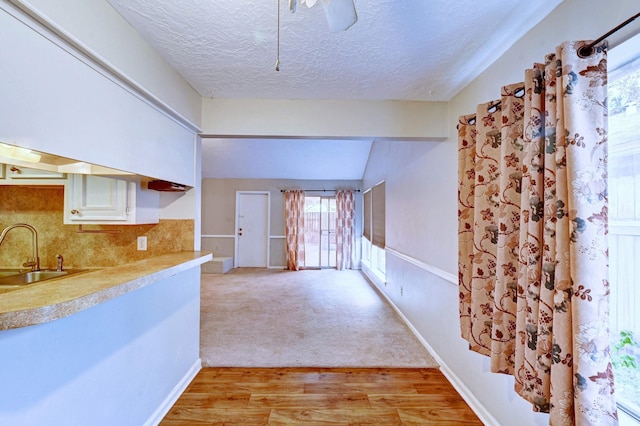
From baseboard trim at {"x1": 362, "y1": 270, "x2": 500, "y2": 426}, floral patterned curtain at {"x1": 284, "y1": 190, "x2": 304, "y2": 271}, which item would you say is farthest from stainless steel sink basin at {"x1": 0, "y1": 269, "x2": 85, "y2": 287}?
floral patterned curtain at {"x1": 284, "y1": 190, "x2": 304, "y2": 271}

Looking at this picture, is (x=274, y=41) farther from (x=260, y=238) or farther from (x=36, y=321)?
(x=260, y=238)

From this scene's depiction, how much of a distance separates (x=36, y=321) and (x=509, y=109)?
1.98 metres

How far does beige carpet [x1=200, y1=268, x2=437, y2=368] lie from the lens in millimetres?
2379

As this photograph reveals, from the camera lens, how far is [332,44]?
4.93 ft

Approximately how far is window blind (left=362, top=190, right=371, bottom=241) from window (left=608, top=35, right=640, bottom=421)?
14.7ft

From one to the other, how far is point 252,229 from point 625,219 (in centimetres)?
621

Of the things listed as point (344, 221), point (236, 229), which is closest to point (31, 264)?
point (236, 229)

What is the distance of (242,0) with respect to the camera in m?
1.20

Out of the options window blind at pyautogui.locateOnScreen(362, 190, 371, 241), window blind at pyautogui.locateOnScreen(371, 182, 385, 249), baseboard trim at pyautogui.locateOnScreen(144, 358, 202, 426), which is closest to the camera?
baseboard trim at pyautogui.locateOnScreen(144, 358, 202, 426)

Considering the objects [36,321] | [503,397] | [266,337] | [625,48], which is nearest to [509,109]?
[625,48]

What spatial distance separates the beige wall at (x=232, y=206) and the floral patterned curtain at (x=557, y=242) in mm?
5245

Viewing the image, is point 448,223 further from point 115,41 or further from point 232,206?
point 232,206

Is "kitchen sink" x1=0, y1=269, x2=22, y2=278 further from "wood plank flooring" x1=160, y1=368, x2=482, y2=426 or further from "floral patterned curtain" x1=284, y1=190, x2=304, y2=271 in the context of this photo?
"floral patterned curtain" x1=284, y1=190, x2=304, y2=271

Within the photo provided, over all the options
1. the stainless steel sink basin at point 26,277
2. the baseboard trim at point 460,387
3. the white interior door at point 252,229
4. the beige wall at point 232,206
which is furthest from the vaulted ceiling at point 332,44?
the white interior door at point 252,229
